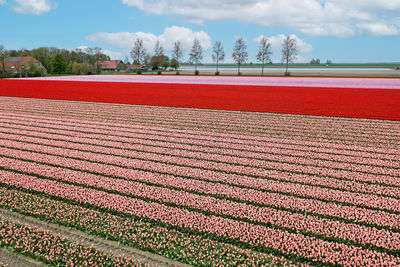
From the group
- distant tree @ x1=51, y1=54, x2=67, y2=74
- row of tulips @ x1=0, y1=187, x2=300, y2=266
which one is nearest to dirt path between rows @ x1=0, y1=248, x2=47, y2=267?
row of tulips @ x1=0, y1=187, x2=300, y2=266

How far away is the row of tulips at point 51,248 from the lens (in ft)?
22.0

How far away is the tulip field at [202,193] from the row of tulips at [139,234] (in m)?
0.03

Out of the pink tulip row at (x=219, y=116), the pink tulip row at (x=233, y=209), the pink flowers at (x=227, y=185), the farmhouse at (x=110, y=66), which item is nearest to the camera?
the pink flowers at (x=227, y=185)

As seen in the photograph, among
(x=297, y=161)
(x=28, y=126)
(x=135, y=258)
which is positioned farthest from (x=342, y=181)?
(x=28, y=126)

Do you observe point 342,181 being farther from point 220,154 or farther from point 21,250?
Result: point 21,250

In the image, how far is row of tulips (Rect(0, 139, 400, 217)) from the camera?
9297 mm

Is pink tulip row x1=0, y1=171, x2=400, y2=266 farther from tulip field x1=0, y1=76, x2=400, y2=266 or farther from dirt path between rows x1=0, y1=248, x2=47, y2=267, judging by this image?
dirt path between rows x1=0, y1=248, x2=47, y2=267

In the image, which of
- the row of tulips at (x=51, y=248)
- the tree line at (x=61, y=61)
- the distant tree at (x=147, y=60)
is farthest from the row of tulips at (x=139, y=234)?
the distant tree at (x=147, y=60)

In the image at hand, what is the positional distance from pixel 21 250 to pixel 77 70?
318 feet

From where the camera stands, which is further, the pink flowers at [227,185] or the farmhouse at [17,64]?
the farmhouse at [17,64]

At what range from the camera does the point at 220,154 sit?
13.5 meters

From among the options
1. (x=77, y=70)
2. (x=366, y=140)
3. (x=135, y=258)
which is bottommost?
(x=135, y=258)

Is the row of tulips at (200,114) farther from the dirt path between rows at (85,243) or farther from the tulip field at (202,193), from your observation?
the dirt path between rows at (85,243)

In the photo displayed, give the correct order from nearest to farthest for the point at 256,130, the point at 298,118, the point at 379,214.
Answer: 1. the point at 379,214
2. the point at 256,130
3. the point at 298,118
